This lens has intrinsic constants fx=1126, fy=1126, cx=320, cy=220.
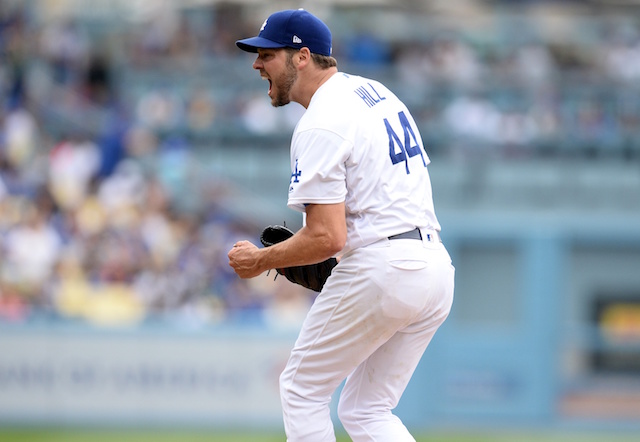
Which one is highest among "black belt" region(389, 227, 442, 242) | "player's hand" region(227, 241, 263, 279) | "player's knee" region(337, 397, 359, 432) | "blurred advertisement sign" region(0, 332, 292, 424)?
"black belt" region(389, 227, 442, 242)

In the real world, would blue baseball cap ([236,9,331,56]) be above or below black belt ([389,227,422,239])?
above

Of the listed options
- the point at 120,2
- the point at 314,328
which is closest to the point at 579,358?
the point at 314,328

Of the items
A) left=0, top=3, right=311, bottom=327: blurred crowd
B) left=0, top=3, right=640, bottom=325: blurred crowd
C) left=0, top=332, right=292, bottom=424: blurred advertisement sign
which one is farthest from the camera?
left=0, top=3, right=640, bottom=325: blurred crowd

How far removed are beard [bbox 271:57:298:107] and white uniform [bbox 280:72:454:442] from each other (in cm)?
13

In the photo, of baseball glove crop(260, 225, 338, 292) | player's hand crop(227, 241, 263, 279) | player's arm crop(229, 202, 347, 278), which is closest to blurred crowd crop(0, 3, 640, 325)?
baseball glove crop(260, 225, 338, 292)

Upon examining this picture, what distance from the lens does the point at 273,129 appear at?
14.5 m

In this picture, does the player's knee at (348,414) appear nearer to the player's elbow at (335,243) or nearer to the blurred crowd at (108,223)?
the player's elbow at (335,243)

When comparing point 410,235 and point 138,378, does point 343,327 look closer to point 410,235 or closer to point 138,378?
point 410,235

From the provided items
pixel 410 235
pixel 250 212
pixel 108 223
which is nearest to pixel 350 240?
pixel 410 235

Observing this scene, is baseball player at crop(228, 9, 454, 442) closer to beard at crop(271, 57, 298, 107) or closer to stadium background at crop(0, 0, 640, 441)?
beard at crop(271, 57, 298, 107)

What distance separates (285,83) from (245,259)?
775 mm

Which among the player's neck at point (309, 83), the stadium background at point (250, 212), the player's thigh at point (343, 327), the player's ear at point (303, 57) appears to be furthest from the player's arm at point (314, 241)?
the stadium background at point (250, 212)

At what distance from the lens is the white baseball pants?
4.66 meters

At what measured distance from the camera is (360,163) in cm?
465
